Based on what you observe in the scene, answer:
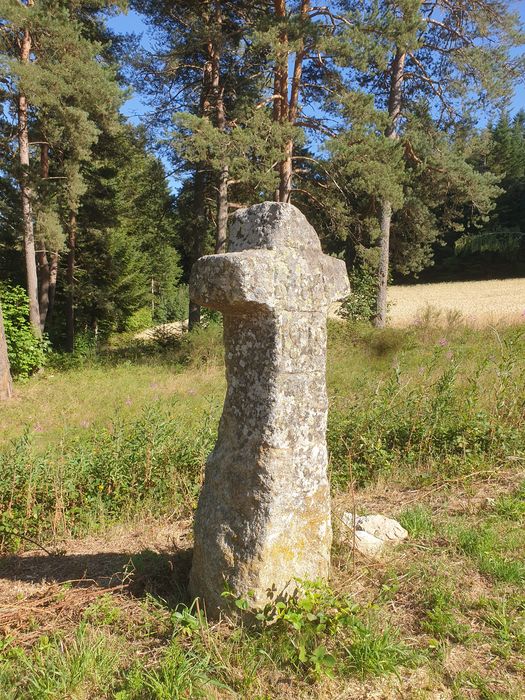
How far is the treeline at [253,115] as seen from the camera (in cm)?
1166

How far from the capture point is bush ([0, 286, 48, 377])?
45.5 ft

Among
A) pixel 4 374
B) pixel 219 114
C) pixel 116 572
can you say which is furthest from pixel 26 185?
pixel 116 572

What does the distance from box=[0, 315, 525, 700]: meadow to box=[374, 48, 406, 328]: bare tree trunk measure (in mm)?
9158

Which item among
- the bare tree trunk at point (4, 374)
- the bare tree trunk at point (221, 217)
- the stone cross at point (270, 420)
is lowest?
the bare tree trunk at point (4, 374)

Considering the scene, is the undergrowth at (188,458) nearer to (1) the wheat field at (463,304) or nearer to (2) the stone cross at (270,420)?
(2) the stone cross at (270,420)

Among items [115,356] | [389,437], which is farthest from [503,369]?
[115,356]

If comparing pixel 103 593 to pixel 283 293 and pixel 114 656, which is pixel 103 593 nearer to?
pixel 114 656

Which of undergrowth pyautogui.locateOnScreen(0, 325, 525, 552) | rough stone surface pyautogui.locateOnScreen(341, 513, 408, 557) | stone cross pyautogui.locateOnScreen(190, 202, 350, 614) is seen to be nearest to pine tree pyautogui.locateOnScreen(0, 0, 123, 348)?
undergrowth pyautogui.locateOnScreen(0, 325, 525, 552)

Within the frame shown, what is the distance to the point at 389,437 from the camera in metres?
5.33

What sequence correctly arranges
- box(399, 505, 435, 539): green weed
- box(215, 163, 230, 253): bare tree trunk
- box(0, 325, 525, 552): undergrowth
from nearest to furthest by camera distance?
box(399, 505, 435, 539): green weed
box(0, 325, 525, 552): undergrowth
box(215, 163, 230, 253): bare tree trunk

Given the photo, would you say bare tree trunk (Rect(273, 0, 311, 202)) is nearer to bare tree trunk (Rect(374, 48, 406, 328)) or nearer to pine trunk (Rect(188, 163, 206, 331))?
bare tree trunk (Rect(374, 48, 406, 328))

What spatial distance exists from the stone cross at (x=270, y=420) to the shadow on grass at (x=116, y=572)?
404 millimetres

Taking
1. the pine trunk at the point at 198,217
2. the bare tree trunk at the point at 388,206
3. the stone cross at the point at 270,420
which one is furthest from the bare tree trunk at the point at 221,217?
the stone cross at the point at 270,420

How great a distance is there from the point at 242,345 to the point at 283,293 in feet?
1.18
